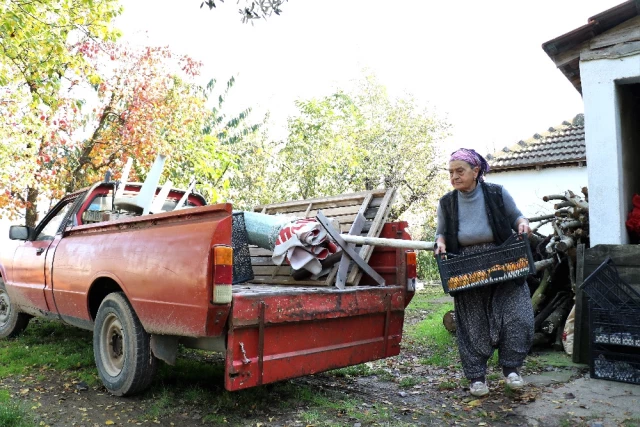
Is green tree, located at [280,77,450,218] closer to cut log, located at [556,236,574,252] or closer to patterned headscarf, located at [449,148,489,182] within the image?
cut log, located at [556,236,574,252]

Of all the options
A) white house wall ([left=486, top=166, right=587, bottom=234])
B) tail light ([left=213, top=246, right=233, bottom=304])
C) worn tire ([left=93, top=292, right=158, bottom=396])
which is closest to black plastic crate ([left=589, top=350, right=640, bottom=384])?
tail light ([left=213, top=246, right=233, bottom=304])

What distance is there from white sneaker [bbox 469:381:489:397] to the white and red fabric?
1.64m

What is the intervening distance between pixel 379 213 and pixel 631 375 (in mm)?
2473

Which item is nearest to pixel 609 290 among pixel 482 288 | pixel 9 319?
pixel 482 288

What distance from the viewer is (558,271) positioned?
6.32 m

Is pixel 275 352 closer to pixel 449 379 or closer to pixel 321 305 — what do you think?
pixel 321 305

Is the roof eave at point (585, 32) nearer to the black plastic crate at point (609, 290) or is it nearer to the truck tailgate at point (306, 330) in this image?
the black plastic crate at point (609, 290)

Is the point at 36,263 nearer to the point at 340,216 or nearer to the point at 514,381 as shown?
the point at 340,216

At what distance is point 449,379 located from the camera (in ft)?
15.9

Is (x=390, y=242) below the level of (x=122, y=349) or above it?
above

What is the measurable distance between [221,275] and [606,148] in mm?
4154

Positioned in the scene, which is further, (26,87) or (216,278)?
(26,87)

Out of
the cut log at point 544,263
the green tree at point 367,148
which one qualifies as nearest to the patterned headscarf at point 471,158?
the cut log at point 544,263

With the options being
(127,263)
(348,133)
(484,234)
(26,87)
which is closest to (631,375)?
(484,234)
